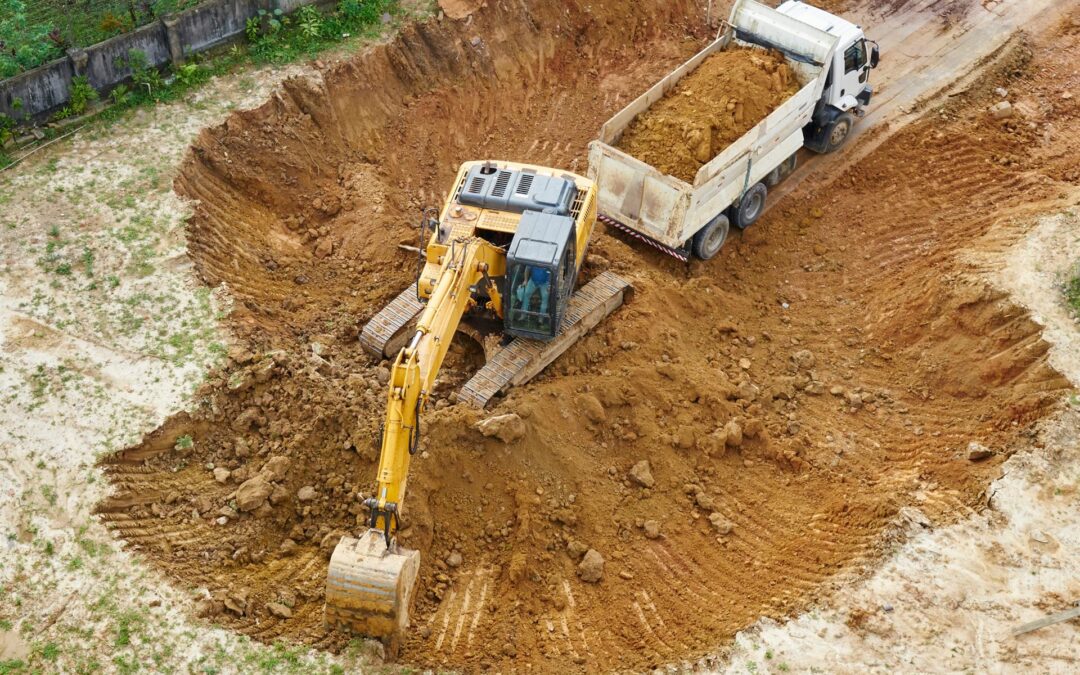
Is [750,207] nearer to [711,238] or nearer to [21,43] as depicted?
[711,238]

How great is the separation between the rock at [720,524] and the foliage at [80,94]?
39.8ft

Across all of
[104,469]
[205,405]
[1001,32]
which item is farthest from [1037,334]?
[104,469]

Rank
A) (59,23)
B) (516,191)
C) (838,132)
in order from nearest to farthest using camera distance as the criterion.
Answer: (516,191) → (59,23) → (838,132)

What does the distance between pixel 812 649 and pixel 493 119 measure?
11.8 metres

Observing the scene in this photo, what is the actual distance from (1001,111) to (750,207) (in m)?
6.05

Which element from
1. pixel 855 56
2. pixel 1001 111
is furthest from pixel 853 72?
pixel 1001 111

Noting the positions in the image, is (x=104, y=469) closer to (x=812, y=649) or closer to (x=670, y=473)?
(x=670, y=473)

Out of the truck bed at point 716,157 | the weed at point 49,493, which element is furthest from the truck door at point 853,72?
the weed at point 49,493

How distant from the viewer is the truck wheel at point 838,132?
60.1ft

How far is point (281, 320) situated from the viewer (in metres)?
14.6

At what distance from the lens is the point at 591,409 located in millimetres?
13281

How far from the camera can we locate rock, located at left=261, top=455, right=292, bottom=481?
40.1 ft

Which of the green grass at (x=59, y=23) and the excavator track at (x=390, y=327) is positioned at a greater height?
the green grass at (x=59, y=23)

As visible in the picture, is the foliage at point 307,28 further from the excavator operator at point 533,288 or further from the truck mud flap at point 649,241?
the excavator operator at point 533,288
